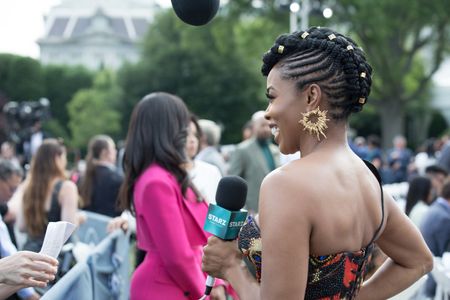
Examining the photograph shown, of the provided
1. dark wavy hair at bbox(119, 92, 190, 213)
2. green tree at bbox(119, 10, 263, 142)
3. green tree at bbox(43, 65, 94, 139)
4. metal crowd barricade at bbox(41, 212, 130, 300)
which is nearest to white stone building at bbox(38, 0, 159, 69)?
green tree at bbox(43, 65, 94, 139)

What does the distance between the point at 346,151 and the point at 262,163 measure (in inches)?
227

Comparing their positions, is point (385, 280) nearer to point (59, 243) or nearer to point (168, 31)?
point (59, 243)

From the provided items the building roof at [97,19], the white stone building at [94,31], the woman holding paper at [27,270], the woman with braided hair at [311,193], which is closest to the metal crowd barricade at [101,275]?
the woman holding paper at [27,270]

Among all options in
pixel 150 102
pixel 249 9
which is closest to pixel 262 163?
pixel 150 102

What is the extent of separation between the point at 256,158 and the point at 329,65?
5.90 metres

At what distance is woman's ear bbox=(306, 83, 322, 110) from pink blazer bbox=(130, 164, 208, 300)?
1.45 m

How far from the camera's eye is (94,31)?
5305 inches

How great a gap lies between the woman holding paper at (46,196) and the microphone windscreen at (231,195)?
395 cm

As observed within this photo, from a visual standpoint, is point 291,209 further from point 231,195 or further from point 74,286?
point 74,286

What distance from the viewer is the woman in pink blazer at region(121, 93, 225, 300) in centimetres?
378

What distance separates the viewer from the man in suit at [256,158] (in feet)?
27.3

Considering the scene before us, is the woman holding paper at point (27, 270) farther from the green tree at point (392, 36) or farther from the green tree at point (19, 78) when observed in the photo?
the green tree at point (19, 78)

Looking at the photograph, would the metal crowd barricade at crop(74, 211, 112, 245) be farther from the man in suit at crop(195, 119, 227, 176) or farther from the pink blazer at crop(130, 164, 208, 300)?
the pink blazer at crop(130, 164, 208, 300)

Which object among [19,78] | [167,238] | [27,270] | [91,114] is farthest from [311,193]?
[19,78]
